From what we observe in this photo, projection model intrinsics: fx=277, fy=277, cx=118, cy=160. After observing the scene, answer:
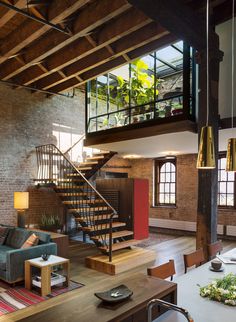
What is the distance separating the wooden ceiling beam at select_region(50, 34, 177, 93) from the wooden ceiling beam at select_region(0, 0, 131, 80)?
53.9 inches

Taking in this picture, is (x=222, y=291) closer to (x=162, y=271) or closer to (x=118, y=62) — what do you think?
(x=162, y=271)

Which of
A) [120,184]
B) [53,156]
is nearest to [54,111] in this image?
[53,156]

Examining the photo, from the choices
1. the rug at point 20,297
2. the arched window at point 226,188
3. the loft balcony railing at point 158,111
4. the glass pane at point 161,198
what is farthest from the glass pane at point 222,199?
the rug at point 20,297

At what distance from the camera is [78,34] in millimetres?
5215

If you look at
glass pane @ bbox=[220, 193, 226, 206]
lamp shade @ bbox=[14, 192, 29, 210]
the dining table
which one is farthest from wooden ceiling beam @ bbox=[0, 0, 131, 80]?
glass pane @ bbox=[220, 193, 226, 206]

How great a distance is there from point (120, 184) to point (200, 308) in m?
5.73

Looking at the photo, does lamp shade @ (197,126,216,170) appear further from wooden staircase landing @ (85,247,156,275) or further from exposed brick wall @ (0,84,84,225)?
exposed brick wall @ (0,84,84,225)

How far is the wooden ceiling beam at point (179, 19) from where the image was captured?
3411 millimetres

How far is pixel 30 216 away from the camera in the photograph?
8.10m

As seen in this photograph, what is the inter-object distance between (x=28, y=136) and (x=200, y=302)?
7.14 meters

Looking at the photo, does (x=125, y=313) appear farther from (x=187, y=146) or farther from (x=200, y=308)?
(x=187, y=146)

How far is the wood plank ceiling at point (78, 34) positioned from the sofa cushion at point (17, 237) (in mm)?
3780

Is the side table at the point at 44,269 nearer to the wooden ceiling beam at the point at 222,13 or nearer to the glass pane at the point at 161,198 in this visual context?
the wooden ceiling beam at the point at 222,13

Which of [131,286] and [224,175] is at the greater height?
[224,175]
